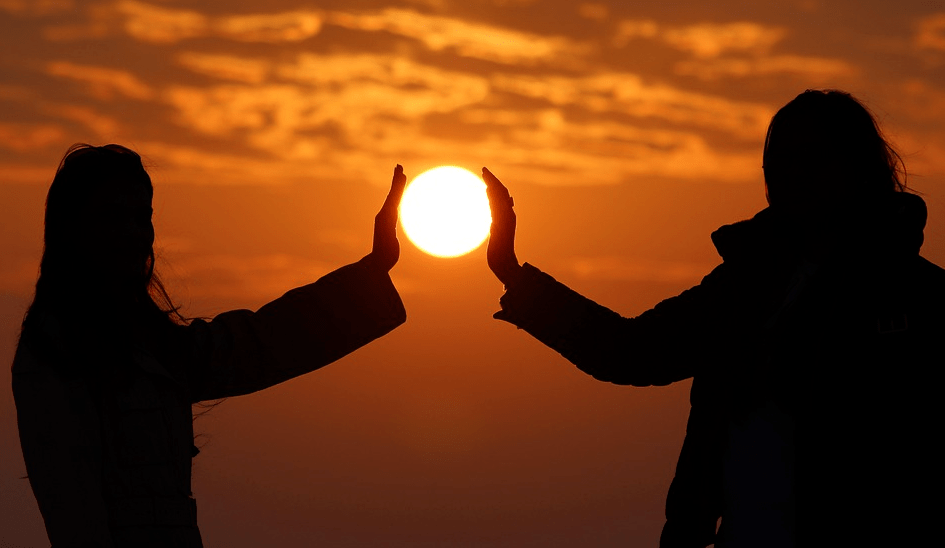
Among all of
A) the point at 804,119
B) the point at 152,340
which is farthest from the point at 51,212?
the point at 804,119

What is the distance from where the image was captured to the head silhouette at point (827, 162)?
5.76 m

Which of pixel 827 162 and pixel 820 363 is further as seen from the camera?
pixel 827 162

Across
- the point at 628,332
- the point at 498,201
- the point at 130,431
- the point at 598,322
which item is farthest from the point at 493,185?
the point at 130,431

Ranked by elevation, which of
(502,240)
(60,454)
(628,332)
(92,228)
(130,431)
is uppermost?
(502,240)

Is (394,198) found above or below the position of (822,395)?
above

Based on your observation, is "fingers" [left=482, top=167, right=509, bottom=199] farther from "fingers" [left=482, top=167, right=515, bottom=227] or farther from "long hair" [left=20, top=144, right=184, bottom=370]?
"long hair" [left=20, top=144, right=184, bottom=370]

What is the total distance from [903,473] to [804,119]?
1.65 meters

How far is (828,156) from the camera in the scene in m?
5.79

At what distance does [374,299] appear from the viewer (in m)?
7.14

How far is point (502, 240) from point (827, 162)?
81.7 inches

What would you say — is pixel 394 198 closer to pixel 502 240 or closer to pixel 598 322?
pixel 502 240

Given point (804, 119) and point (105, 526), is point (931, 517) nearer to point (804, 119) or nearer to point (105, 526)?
point (804, 119)

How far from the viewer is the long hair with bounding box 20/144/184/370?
5.79 metres

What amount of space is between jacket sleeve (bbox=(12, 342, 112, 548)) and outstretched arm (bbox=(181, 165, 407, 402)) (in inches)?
32.2
